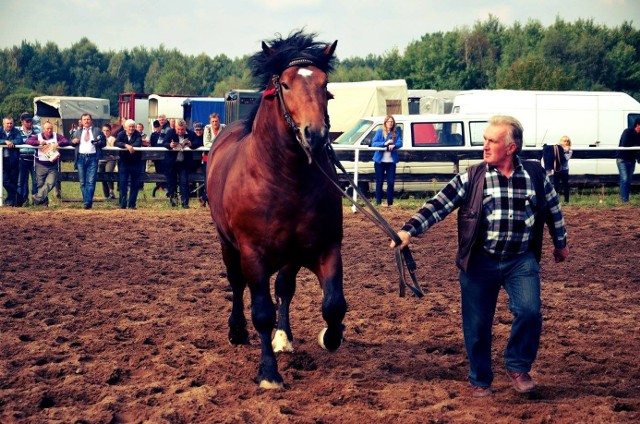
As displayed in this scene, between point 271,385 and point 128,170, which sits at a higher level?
point 128,170

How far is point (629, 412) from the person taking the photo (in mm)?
4961

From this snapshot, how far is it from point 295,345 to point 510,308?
2.06 metres

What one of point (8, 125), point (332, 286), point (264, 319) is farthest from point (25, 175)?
point (332, 286)

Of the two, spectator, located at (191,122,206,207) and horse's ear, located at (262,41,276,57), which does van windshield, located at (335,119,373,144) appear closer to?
spectator, located at (191,122,206,207)

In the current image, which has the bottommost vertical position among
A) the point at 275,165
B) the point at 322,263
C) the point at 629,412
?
the point at 629,412

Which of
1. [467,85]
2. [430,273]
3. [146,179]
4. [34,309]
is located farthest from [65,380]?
[467,85]

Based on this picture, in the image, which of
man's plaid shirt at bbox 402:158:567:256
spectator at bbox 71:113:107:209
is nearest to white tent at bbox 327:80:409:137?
spectator at bbox 71:113:107:209

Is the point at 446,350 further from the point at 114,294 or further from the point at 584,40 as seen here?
the point at 584,40

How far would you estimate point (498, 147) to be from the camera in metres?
5.25

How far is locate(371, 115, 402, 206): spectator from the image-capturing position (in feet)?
55.4

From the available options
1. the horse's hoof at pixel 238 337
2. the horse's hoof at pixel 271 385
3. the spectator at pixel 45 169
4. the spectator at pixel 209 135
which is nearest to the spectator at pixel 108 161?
the spectator at pixel 45 169

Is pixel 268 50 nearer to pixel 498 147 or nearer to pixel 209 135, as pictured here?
pixel 498 147

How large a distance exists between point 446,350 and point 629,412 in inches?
70.5

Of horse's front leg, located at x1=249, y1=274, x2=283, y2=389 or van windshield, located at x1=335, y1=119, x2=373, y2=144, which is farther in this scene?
van windshield, located at x1=335, y1=119, x2=373, y2=144
